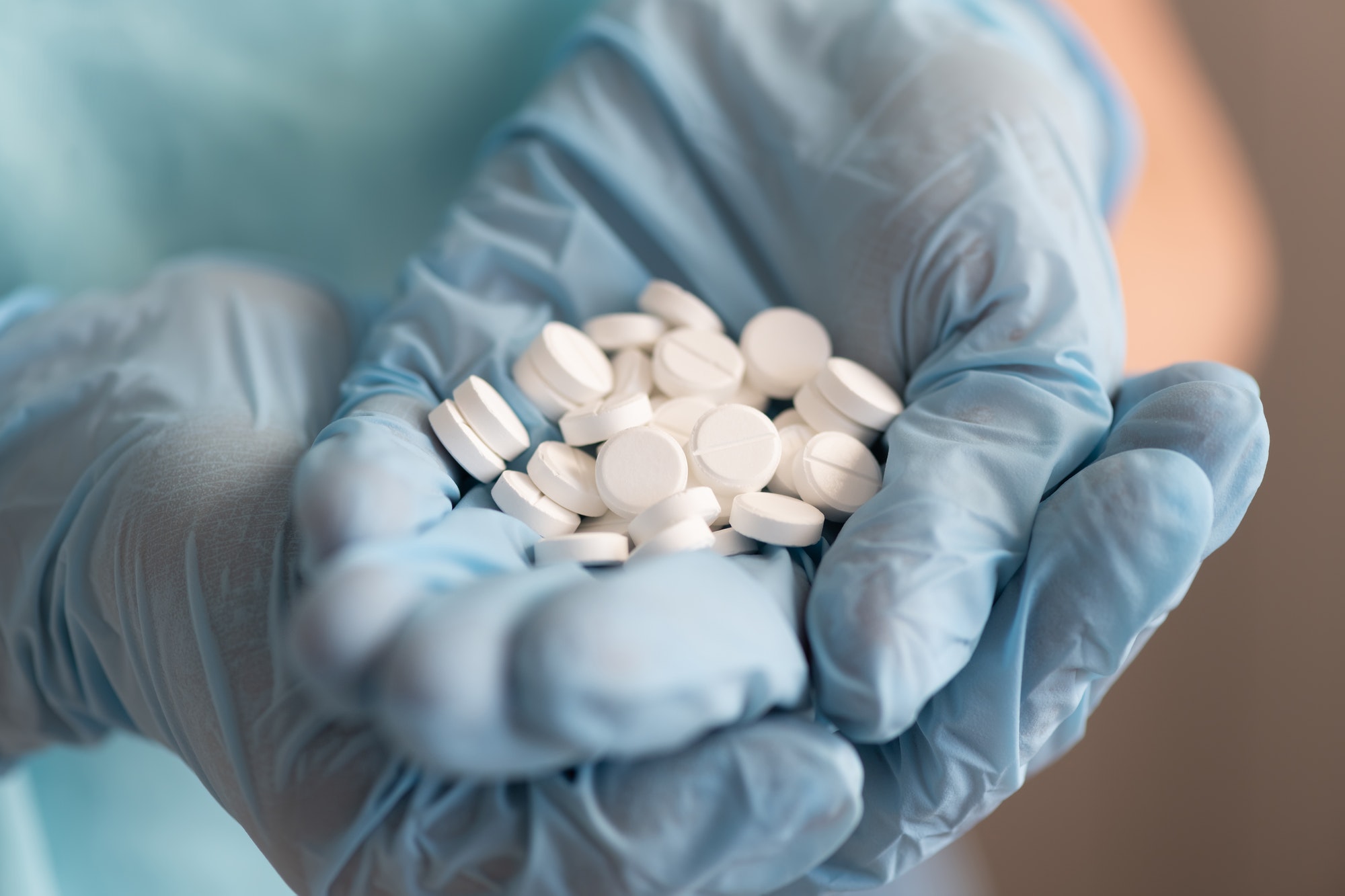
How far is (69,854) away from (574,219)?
3.67 ft

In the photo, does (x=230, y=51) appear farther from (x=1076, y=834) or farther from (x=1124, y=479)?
(x=1076, y=834)

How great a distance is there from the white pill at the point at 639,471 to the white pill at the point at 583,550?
2.1 inches

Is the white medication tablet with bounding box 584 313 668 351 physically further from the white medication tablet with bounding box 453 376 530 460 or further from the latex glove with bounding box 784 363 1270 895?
the latex glove with bounding box 784 363 1270 895

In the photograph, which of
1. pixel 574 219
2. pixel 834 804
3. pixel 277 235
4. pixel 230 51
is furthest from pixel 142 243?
pixel 834 804

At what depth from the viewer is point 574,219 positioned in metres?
1.01

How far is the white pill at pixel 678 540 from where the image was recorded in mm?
682

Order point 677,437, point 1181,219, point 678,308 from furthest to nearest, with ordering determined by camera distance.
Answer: point 1181,219 → point 678,308 → point 677,437

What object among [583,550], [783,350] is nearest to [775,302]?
[783,350]

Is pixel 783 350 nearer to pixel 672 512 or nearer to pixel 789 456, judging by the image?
pixel 789 456

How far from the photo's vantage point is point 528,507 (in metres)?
0.76

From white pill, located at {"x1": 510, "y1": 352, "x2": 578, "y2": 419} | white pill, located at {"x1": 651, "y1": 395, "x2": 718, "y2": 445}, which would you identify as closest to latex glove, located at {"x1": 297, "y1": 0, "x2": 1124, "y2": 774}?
white pill, located at {"x1": 510, "y1": 352, "x2": 578, "y2": 419}

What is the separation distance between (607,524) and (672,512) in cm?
10

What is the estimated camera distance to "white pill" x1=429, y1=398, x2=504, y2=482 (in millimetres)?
795

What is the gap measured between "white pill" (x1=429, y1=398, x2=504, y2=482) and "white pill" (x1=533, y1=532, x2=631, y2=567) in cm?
11
